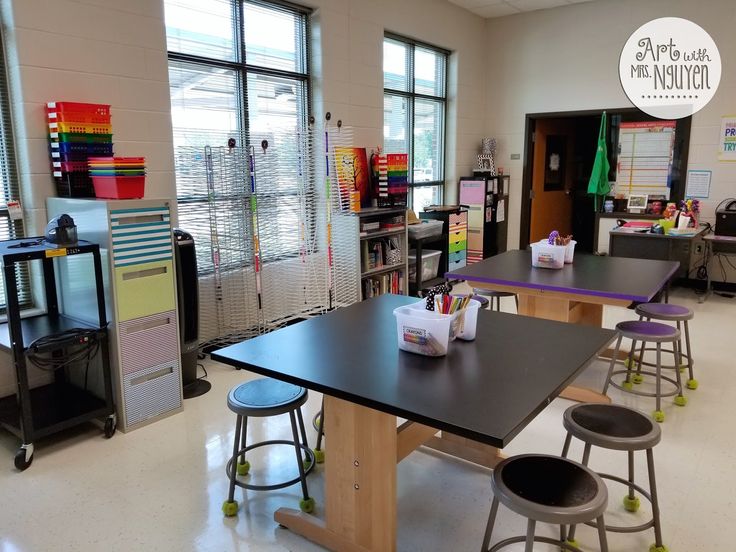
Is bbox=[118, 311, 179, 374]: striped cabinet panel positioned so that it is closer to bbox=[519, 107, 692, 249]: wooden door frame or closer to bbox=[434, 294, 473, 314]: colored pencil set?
bbox=[434, 294, 473, 314]: colored pencil set

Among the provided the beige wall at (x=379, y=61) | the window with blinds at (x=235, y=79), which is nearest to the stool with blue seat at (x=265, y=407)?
the window with blinds at (x=235, y=79)

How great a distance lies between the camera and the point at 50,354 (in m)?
3.37

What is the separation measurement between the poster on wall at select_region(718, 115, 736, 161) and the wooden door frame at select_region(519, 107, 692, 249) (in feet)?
1.07

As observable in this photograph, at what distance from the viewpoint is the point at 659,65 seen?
6.62 metres

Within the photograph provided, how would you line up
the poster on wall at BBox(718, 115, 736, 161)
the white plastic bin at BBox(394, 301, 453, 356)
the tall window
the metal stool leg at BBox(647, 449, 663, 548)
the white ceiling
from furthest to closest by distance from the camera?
the white ceiling
the tall window
the poster on wall at BBox(718, 115, 736, 161)
the metal stool leg at BBox(647, 449, 663, 548)
the white plastic bin at BBox(394, 301, 453, 356)

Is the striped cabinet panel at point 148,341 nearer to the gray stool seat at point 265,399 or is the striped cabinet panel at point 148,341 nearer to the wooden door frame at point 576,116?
the gray stool seat at point 265,399

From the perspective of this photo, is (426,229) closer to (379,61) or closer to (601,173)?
(379,61)

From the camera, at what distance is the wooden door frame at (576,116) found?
6.53 metres

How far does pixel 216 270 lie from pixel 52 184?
1306 mm

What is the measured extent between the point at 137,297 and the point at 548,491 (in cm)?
241

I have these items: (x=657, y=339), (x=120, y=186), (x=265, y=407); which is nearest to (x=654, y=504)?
(x=657, y=339)

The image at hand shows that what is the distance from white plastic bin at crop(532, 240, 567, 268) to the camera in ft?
12.5

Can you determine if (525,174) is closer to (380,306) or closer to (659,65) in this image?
(659,65)

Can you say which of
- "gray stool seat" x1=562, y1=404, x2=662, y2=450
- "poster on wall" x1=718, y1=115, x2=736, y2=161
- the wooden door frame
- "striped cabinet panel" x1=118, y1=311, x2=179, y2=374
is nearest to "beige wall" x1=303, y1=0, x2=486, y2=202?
the wooden door frame
